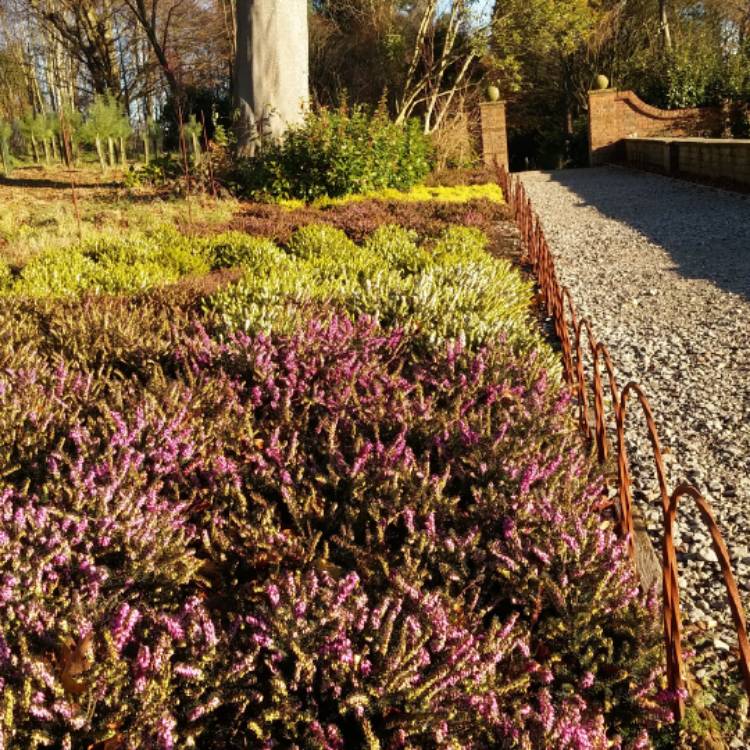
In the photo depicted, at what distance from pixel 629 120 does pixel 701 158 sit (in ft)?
31.7

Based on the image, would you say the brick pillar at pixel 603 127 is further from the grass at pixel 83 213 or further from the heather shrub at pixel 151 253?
the heather shrub at pixel 151 253

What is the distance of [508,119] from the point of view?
32688 mm

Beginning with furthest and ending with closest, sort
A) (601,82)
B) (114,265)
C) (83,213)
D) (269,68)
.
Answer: (601,82), (269,68), (83,213), (114,265)

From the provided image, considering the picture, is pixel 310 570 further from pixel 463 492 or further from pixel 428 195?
pixel 428 195

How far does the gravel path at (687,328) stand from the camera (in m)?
3.02

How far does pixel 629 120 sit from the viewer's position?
24.5m

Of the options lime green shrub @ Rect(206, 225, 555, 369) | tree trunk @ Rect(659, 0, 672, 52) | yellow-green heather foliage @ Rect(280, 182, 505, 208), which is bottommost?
lime green shrub @ Rect(206, 225, 555, 369)

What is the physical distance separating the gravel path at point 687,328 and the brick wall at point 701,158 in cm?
65

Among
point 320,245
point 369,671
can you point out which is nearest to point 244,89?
point 320,245

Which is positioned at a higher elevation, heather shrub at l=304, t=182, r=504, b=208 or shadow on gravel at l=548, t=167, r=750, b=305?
heather shrub at l=304, t=182, r=504, b=208

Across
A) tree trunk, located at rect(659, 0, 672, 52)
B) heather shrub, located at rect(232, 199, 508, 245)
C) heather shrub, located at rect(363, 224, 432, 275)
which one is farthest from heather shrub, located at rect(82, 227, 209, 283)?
tree trunk, located at rect(659, 0, 672, 52)

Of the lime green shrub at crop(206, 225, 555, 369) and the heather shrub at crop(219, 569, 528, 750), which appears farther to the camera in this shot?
the lime green shrub at crop(206, 225, 555, 369)

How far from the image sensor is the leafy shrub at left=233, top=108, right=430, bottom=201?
1171 centimetres

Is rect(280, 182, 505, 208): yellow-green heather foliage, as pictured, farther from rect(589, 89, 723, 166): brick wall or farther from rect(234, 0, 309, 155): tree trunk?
rect(589, 89, 723, 166): brick wall
